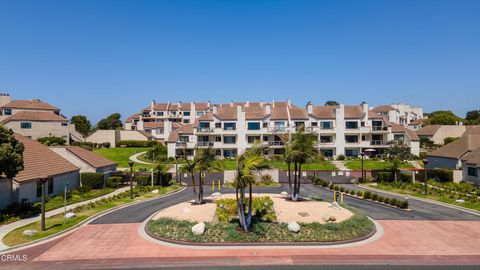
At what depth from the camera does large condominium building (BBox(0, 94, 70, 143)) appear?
2817 inches

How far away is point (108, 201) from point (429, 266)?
26.9 m

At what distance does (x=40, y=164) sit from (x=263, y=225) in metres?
25.6

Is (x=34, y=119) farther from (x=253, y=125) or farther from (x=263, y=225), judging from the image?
(x=263, y=225)

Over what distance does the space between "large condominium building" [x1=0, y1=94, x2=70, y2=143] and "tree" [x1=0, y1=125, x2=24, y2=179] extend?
52.1 m

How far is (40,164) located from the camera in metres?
34.2

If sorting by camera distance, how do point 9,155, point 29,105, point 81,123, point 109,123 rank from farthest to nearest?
point 109,123, point 81,123, point 29,105, point 9,155

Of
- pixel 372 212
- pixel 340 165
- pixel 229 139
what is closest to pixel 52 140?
pixel 229 139

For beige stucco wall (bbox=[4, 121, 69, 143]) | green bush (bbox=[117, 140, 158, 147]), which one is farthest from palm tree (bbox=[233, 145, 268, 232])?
green bush (bbox=[117, 140, 158, 147])

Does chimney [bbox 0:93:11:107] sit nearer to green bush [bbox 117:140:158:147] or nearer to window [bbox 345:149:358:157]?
green bush [bbox 117:140:158:147]

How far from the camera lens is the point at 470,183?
40531 millimetres

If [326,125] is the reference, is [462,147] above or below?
below

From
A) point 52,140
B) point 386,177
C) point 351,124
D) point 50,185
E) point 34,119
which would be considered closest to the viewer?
point 50,185

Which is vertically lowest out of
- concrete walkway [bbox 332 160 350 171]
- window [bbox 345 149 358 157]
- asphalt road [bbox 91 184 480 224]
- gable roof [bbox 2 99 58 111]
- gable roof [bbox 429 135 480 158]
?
asphalt road [bbox 91 184 480 224]

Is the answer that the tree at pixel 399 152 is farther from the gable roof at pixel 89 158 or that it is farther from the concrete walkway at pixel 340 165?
the gable roof at pixel 89 158
